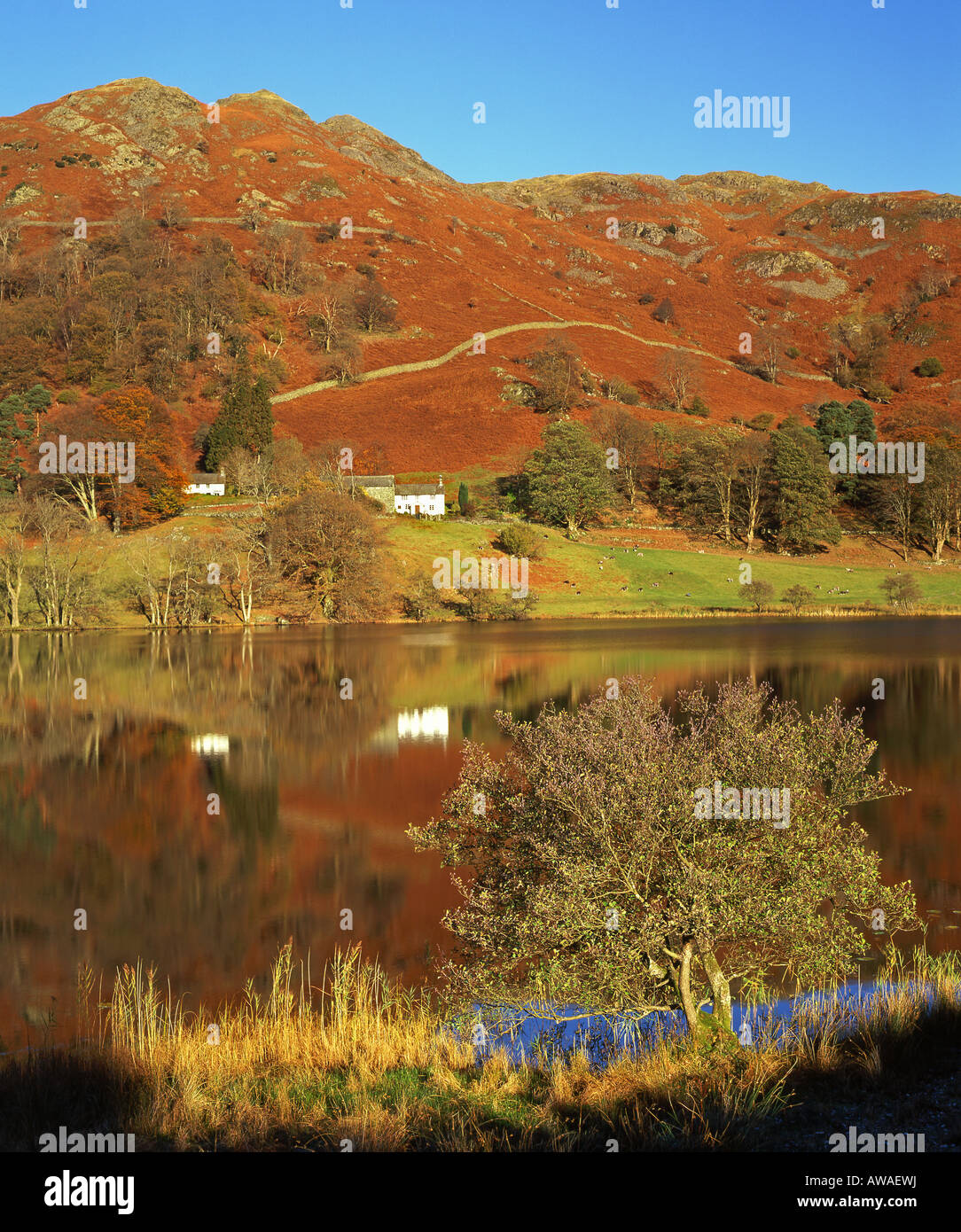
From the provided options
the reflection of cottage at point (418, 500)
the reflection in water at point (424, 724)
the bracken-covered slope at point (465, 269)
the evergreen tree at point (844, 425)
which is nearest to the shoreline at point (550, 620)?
the reflection of cottage at point (418, 500)

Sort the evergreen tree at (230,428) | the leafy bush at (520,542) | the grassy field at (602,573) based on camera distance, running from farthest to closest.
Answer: the evergreen tree at (230,428), the leafy bush at (520,542), the grassy field at (602,573)

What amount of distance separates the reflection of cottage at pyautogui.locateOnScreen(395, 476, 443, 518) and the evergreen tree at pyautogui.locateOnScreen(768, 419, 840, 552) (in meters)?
27.5

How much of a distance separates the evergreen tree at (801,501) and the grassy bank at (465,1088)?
74.3 meters

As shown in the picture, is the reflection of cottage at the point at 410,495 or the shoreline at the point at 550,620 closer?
the shoreline at the point at 550,620

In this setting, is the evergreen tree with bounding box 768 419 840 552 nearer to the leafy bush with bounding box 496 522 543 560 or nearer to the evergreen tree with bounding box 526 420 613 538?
the evergreen tree with bounding box 526 420 613 538

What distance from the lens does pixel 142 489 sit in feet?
248

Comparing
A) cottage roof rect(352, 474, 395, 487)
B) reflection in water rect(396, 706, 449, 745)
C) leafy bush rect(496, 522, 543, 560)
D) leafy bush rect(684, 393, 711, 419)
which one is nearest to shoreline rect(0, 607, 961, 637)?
leafy bush rect(496, 522, 543, 560)

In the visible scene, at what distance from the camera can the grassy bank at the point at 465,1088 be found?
6.00m

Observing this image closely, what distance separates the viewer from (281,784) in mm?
20625

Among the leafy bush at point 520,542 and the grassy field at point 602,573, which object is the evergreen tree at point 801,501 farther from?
the leafy bush at point 520,542

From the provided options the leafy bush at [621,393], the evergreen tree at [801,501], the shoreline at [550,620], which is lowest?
the shoreline at [550,620]

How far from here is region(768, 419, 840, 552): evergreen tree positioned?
7962cm

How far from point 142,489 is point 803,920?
2905 inches
